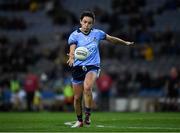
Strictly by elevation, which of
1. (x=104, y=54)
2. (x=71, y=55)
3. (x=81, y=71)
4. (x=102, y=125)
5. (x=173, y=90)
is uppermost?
(x=104, y=54)

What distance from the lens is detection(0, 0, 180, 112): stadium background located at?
3675 centimetres

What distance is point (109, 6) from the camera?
43.9 m

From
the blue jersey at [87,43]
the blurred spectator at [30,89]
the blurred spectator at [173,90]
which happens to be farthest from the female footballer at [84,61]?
the blurred spectator at [30,89]

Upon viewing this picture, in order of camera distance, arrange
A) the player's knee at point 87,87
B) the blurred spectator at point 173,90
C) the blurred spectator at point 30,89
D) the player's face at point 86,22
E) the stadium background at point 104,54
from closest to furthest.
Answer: the player's knee at point 87,87
the player's face at point 86,22
the blurred spectator at point 173,90
the stadium background at point 104,54
the blurred spectator at point 30,89

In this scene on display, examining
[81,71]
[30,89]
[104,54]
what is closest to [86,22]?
[81,71]

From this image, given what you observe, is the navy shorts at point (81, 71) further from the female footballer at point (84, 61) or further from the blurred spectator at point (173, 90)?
the blurred spectator at point (173, 90)

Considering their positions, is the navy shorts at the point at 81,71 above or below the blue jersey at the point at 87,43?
below

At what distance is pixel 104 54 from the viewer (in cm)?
4000

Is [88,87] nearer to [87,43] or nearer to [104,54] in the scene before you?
[87,43]

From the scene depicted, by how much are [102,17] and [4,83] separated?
7.29 m

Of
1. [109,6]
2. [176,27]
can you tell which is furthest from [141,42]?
[109,6]

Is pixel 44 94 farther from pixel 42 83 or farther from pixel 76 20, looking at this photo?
pixel 76 20

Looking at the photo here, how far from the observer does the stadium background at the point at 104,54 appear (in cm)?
3675

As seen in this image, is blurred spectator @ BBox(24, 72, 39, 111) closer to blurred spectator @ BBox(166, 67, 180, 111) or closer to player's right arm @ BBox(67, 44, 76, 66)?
blurred spectator @ BBox(166, 67, 180, 111)
